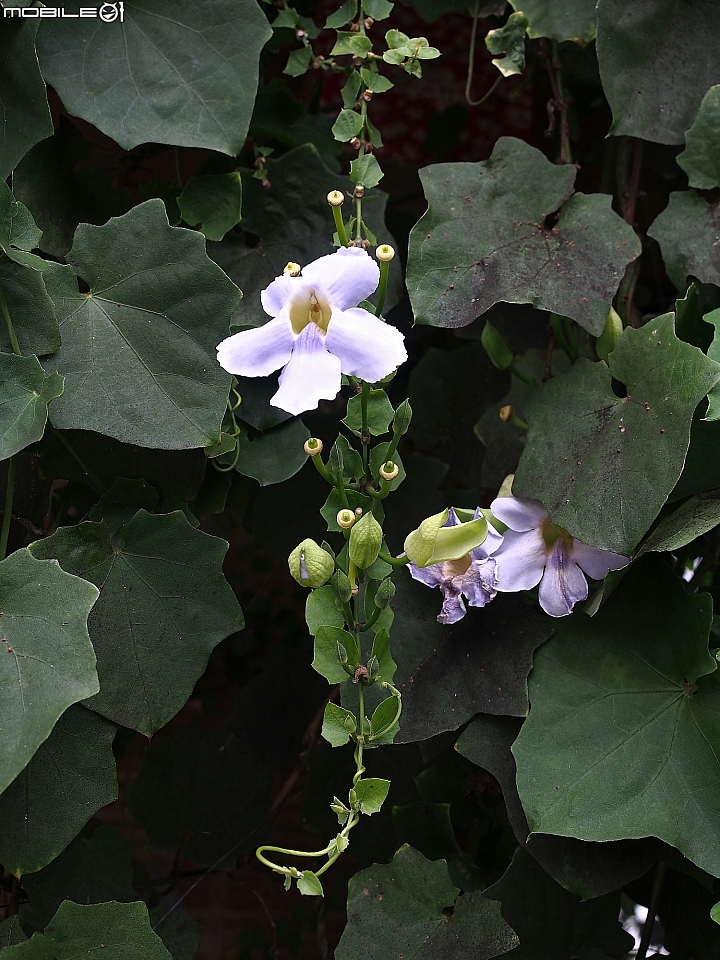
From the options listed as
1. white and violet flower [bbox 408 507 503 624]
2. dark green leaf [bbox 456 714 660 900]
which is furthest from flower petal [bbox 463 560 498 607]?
dark green leaf [bbox 456 714 660 900]

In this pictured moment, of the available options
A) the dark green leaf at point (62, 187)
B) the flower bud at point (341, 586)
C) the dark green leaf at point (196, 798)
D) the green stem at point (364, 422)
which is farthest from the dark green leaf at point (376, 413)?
the dark green leaf at point (196, 798)

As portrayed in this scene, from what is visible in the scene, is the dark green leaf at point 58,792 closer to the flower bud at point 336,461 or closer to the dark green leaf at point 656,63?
the flower bud at point 336,461

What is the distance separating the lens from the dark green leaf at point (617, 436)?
1.86ft

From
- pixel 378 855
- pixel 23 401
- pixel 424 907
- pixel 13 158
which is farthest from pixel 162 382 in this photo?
pixel 378 855

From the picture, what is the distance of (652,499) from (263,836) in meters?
0.64

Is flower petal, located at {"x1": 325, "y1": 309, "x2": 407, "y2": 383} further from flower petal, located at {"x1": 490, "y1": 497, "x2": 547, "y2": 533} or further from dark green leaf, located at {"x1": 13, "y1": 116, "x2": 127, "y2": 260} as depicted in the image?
dark green leaf, located at {"x1": 13, "y1": 116, "x2": 127, "y2": 260}

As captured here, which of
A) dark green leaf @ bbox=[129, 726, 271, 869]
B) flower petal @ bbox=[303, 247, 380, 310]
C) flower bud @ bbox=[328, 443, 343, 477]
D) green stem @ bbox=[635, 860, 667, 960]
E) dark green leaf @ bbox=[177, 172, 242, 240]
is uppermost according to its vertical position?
flower petal @ bbox=[303, 247, 380, 310]

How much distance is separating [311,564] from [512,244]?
1.03ft

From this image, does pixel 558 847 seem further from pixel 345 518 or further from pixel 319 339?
pixel 319 339

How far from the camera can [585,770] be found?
2.03 feet

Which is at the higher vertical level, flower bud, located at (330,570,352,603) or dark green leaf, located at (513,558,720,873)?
flower bud, located at (330,570,352,603)

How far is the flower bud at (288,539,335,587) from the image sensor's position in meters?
0.53

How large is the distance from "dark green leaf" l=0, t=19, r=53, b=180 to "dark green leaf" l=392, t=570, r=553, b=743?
1.47ft

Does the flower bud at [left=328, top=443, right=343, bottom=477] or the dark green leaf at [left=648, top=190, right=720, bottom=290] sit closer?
the flower bud at [left=328, top=443, right=343, bottom=477]
